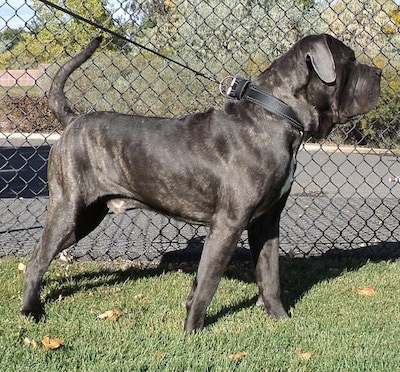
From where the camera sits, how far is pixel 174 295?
439 cm

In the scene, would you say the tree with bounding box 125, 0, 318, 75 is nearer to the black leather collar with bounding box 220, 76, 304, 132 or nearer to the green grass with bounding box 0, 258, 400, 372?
the black leather collar with bounding box 220, 76, 304, 132

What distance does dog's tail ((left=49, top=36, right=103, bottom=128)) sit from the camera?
161 inches

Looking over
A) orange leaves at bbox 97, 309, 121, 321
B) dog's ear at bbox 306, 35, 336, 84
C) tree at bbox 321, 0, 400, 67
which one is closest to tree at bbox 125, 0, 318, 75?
tree at bbox 321, 0, 400, 67

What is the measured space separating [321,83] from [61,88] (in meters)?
1.72

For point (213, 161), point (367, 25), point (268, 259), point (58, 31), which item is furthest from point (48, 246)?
point (367, 25)

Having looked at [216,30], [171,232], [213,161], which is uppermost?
[216,30]

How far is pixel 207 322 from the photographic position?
388cm

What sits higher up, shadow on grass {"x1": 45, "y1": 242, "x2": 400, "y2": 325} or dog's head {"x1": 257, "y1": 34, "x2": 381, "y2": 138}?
dog's head {"x1": 257, "y1": 34, "x2": 381, "y2": 138}

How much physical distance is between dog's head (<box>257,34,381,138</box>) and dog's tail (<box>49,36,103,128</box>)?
1.16 metres

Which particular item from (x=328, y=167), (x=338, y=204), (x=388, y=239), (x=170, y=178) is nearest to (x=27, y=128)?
(x=328, y=167)

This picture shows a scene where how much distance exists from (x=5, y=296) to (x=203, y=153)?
1775 millimetres

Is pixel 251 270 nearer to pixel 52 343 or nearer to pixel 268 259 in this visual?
pixel 268 259

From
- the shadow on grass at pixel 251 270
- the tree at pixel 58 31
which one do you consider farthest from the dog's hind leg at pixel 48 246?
the tree at pixel 58 31

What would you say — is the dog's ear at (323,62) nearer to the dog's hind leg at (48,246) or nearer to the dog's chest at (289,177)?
the dog's chest at (289,177)
